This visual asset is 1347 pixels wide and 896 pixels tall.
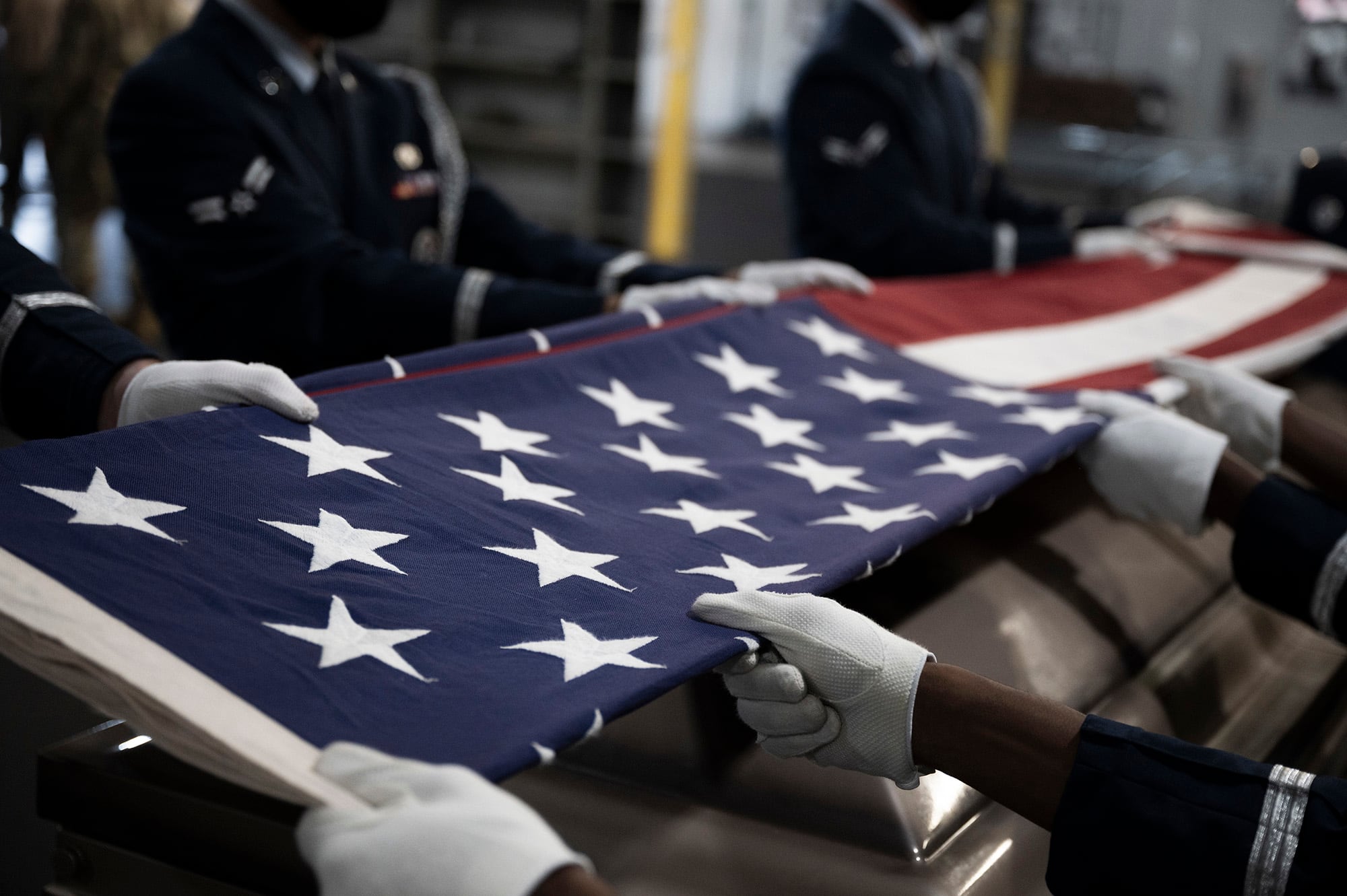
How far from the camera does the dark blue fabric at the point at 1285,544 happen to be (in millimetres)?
1321

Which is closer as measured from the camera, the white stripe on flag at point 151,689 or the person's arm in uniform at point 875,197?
the white stripe on flag at point 151,689

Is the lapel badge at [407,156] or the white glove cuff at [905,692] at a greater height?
the lapel badge at [407,156]

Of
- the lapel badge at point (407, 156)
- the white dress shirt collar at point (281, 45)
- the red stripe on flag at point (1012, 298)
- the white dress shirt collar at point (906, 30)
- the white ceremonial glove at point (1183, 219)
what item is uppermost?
the white dress shirt collar at point (906, 30)

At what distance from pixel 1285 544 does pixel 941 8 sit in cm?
169

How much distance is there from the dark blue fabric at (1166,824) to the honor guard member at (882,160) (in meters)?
1.80

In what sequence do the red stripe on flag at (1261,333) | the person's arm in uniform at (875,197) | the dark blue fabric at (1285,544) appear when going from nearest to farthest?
the dark blue fabric at (1285,544) < the red stripe on flag at (1261,333) < the person's arm in uniform at (875,197)

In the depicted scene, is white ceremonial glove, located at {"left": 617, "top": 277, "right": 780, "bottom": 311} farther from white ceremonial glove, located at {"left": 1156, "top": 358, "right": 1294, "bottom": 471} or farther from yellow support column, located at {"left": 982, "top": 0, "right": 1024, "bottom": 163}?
yellow support column, located at {"left": 982, "top": 0, "right": 1024, "bottom": 163}

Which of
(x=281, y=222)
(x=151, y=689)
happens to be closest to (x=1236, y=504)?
(x=151, y=689)

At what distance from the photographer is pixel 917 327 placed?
6.27 ft

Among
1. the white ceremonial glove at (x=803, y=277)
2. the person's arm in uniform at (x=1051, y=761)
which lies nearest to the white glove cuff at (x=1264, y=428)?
the white ceremonial glove at (x=803, y=277)

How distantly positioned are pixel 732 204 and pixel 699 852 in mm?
6549

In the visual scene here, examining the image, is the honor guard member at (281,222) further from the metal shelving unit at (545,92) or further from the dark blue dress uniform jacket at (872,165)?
the metal shelving unit at (545,92)

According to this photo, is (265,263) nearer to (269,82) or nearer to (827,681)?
(269,82)

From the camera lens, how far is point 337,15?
179 centimetres
